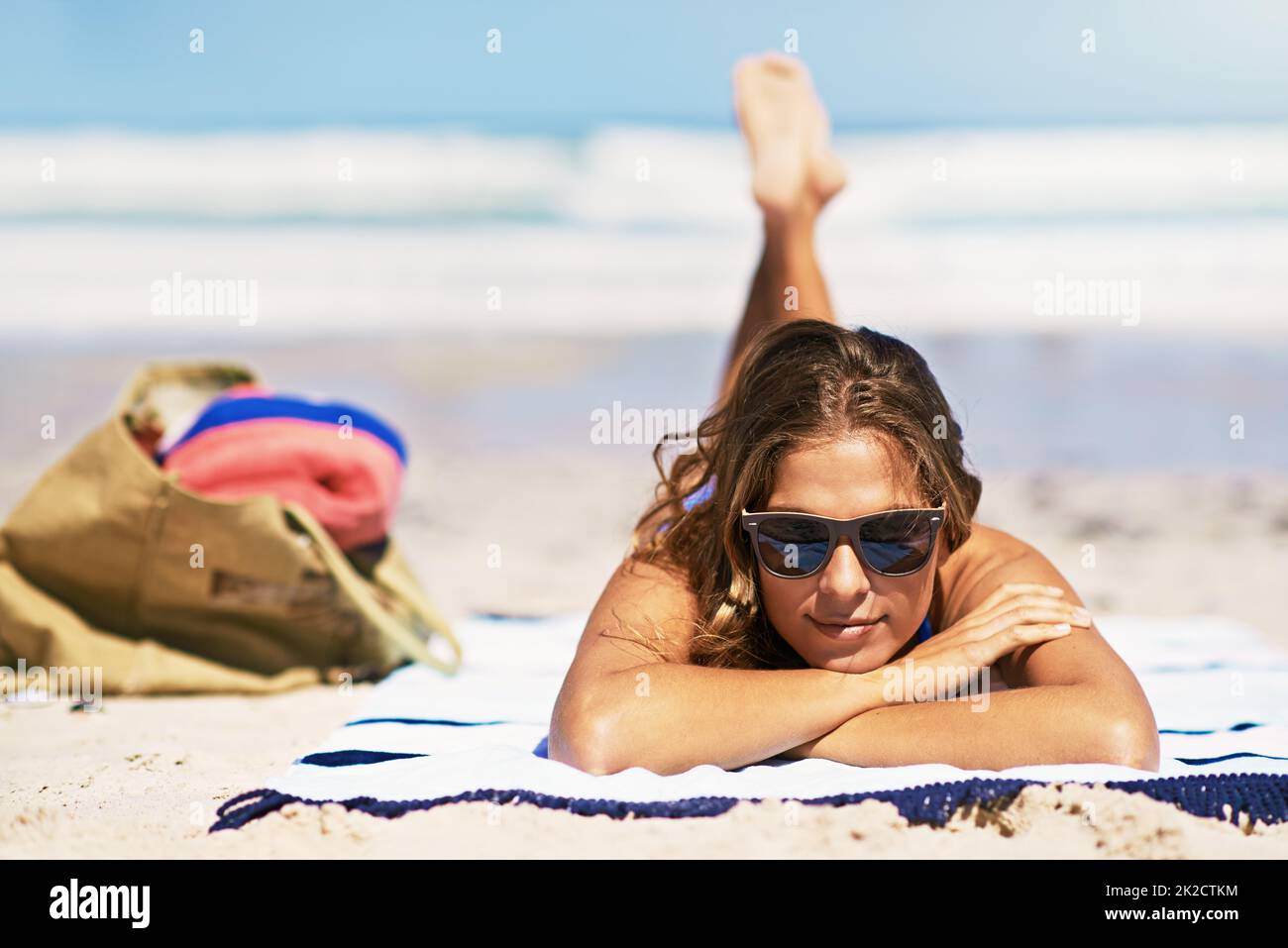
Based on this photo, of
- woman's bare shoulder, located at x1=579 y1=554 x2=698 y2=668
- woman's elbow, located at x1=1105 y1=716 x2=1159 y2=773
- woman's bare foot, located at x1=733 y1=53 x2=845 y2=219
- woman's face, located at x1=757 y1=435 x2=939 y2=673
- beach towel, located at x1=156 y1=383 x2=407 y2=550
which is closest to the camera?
woman's elbow, located at x1=1105 y1=716 x2=1159 y2=773

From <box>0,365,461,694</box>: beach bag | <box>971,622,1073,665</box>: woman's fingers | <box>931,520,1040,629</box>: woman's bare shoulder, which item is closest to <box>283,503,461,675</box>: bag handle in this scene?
<box>0,365,461,694</box>: beach bag

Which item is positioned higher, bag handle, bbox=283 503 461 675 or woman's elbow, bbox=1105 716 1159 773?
bag handle, bbox=283 503 461 675

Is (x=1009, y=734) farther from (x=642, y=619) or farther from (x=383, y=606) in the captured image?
(x=383, y=606)

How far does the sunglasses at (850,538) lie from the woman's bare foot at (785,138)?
246cm

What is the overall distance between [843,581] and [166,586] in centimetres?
266

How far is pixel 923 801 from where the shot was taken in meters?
2.38

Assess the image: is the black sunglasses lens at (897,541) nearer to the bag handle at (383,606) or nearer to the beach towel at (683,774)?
the beach towel at (683,774)

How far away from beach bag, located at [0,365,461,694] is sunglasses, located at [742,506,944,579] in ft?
6.20

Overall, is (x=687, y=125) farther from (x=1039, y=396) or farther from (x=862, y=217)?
(x=1039, y=396)

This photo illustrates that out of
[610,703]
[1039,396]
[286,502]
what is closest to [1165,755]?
[610,703]

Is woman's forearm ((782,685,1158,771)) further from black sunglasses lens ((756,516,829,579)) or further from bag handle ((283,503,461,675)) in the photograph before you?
bag handle ((283,503,461,675))

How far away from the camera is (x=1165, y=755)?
116 inches

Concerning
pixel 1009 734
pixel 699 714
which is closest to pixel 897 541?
pixel 1009 734

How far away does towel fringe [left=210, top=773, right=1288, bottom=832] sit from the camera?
2.37 meters
